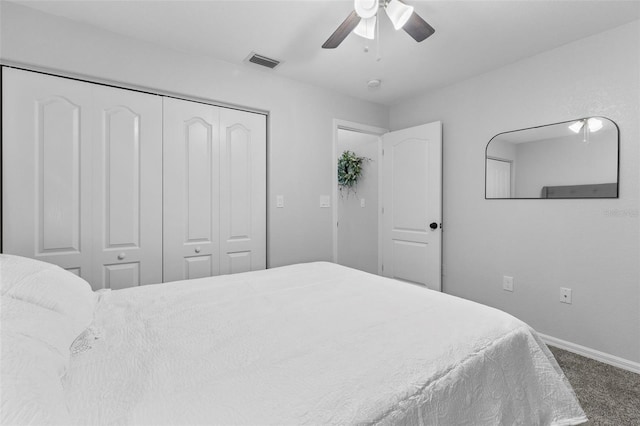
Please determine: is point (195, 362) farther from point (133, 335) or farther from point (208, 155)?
point (208, 155)

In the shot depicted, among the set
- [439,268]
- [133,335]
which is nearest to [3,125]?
[133,335]

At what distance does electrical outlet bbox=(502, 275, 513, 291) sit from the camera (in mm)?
2756

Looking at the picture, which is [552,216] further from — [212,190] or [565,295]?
[212,190]

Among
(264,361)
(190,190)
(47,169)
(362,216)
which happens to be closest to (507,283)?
(362,216)

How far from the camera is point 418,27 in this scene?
1.81 m

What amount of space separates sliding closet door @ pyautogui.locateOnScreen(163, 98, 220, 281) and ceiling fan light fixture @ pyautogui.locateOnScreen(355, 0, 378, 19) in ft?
4.96

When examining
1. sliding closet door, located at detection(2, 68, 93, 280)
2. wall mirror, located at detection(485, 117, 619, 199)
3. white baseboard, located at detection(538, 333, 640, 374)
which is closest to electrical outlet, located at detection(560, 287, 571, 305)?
white baseboard, located at detection(538, 333, 640, 374)

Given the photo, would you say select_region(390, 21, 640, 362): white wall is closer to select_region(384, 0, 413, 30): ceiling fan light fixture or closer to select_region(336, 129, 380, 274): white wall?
select_region(336, 129, 380, 274): white wall

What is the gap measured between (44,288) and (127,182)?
149cm

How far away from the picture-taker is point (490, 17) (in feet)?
6.69

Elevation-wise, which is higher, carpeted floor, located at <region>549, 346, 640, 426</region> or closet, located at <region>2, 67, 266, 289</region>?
closet, located at <region>2, 67, 266, 289</region>

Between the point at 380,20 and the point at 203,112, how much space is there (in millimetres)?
1578

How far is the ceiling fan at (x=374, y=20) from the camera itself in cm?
167

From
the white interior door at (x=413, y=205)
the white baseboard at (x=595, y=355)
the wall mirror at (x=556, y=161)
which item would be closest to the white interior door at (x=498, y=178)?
the wall mirror at (x=556, y=161)
